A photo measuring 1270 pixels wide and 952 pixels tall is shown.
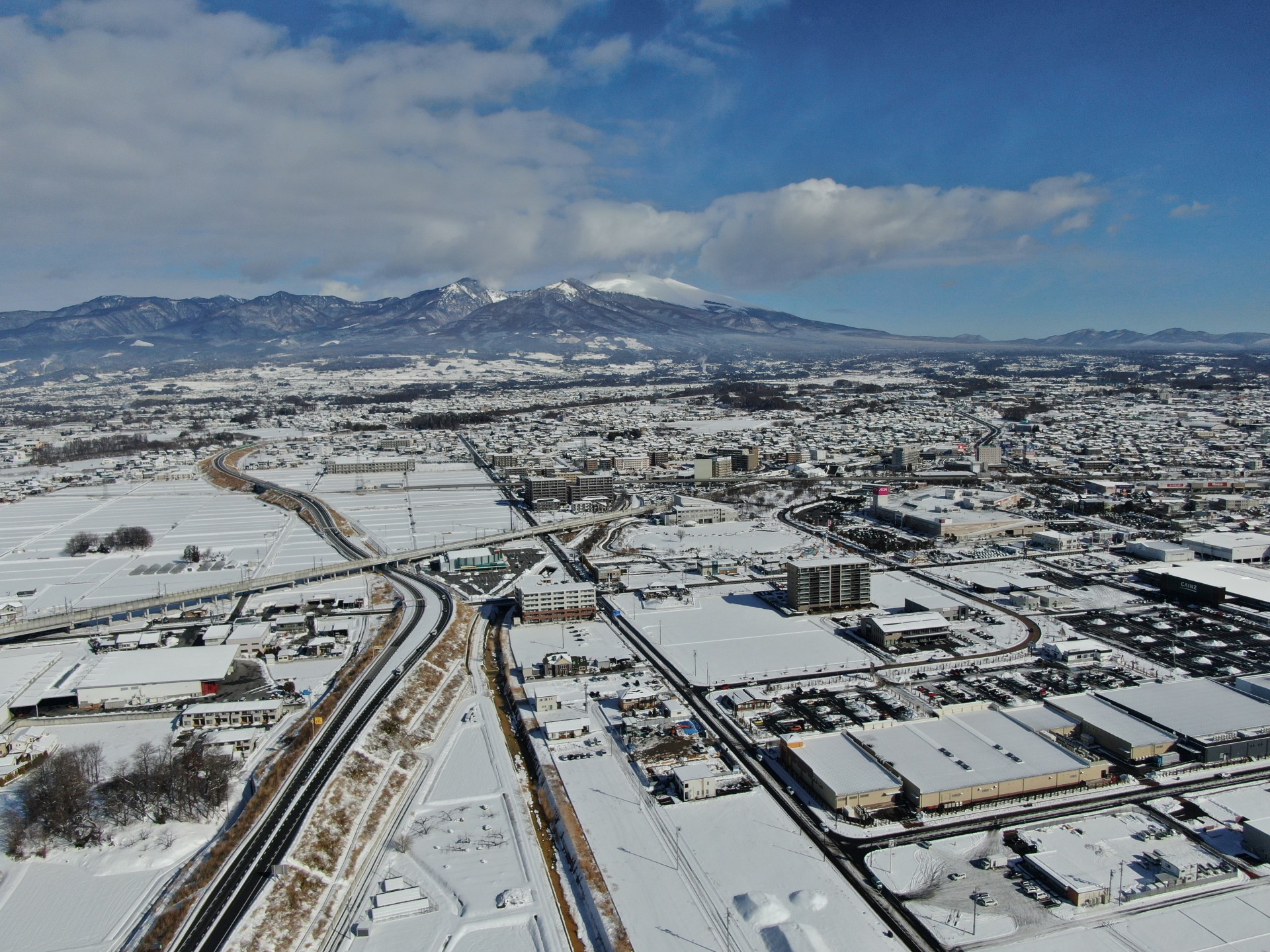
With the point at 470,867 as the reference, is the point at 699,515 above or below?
above

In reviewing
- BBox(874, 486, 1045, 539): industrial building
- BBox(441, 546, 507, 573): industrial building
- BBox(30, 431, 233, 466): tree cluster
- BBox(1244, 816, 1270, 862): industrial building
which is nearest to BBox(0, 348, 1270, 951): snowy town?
BBox(1244, 816, 1270, 862): industrial building

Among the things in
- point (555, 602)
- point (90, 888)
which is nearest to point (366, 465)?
point (555, 602)

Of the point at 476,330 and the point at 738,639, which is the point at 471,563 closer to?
the point at 738,639

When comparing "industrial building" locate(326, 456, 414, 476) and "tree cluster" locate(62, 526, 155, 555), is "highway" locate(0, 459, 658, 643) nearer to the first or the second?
"tree cluster" locate(62, 526, 155, 555)

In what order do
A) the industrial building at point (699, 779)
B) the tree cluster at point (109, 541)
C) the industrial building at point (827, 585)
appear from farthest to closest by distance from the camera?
the tree cluster at point (109, 541) < the industrial building at point (827, 585) < the industrial building at point (699, 779)

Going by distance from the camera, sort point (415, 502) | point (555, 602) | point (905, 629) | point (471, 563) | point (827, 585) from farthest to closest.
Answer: point (415, 502), point (471, 563), point (827, 585), point (555, 602), point (905, 629)

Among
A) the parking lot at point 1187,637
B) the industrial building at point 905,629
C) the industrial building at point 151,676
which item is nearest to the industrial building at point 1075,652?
the parking lot at point 1187,637

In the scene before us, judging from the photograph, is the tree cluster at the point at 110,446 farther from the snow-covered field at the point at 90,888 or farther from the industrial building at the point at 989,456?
the industrial building at the point at 989,456
